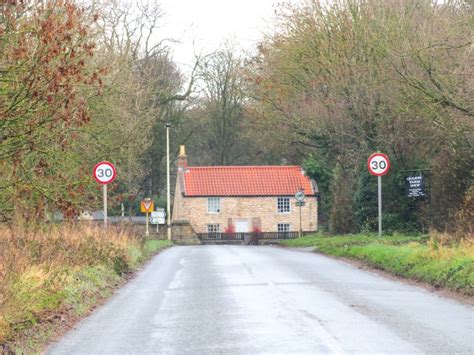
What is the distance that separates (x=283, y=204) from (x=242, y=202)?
3.42 m

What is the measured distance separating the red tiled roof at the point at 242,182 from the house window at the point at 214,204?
522 mm

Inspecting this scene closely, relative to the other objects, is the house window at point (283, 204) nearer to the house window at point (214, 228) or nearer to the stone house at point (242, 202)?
the stone house at point (242, 202)

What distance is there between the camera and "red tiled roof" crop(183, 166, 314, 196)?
72.0 meters

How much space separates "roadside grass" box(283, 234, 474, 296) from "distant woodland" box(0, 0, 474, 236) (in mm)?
2444

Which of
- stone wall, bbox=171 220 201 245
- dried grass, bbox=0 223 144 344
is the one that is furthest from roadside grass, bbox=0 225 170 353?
stone wall, bbox=171 220 201 245

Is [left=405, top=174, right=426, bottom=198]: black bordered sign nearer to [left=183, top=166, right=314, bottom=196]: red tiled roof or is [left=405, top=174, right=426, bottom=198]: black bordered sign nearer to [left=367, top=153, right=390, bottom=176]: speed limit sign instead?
[left=367, top=153, right=390, bottom=176]: speed limit sign

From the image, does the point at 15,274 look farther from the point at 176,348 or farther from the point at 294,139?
the point at 294,139

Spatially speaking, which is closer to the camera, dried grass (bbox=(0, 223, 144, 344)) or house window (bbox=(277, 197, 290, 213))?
dried grass (bbox=(0, 223, 144, 344))

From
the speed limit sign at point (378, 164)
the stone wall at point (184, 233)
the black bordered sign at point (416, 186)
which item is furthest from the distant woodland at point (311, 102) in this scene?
the stone wall at point (184, 233)

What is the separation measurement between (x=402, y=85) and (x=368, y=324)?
63.5ft

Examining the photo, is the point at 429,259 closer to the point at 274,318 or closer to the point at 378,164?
the point at 378,164

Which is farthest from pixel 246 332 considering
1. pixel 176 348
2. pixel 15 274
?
pixel 15 274

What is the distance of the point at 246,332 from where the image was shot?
11898 mm

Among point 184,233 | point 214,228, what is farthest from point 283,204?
point 184,233
